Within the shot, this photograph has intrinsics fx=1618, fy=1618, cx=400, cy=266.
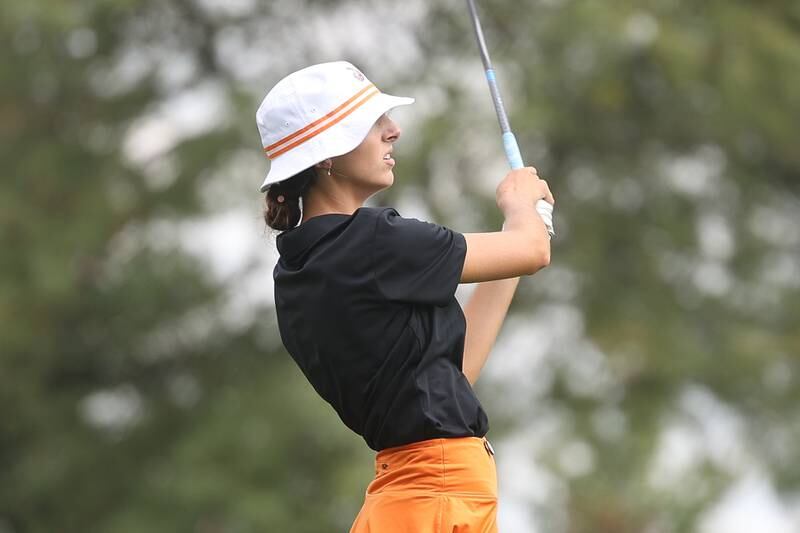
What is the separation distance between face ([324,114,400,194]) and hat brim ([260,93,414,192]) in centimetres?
4

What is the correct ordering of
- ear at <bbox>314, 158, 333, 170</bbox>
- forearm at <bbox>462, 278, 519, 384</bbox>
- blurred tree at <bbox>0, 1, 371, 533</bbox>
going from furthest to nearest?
blurred tree at <bbox>0, 1, 371, 533</bbox>, forearm at <bbox>462, 278, 519, 384</bbox>, ear at <bbox>314, 158, 333, 170</bbox>

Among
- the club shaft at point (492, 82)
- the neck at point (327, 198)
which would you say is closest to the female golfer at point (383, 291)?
the neck at point (327, 198)

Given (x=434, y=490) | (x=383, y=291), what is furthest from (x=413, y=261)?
(x=434, y=490)

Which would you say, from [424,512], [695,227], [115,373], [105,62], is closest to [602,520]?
[695,227]

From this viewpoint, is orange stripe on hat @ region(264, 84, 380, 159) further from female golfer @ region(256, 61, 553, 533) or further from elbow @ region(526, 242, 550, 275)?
elbow @ region(526, 242, 550, 275)

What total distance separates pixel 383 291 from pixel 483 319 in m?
0.48

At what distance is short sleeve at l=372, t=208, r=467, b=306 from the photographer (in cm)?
288

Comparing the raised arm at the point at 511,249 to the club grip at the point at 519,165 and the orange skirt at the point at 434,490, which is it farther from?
the orange skirt at the point at 434,490

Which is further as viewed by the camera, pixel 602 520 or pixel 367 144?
pixel 602 520

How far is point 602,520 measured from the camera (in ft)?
31.9

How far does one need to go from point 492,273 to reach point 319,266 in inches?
12.4

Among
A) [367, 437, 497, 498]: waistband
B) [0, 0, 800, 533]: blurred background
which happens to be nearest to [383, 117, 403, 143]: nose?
[367, 437, 497, 498]: waistband

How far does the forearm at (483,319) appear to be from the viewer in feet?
10.7

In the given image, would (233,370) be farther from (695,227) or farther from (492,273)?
(492,273)
